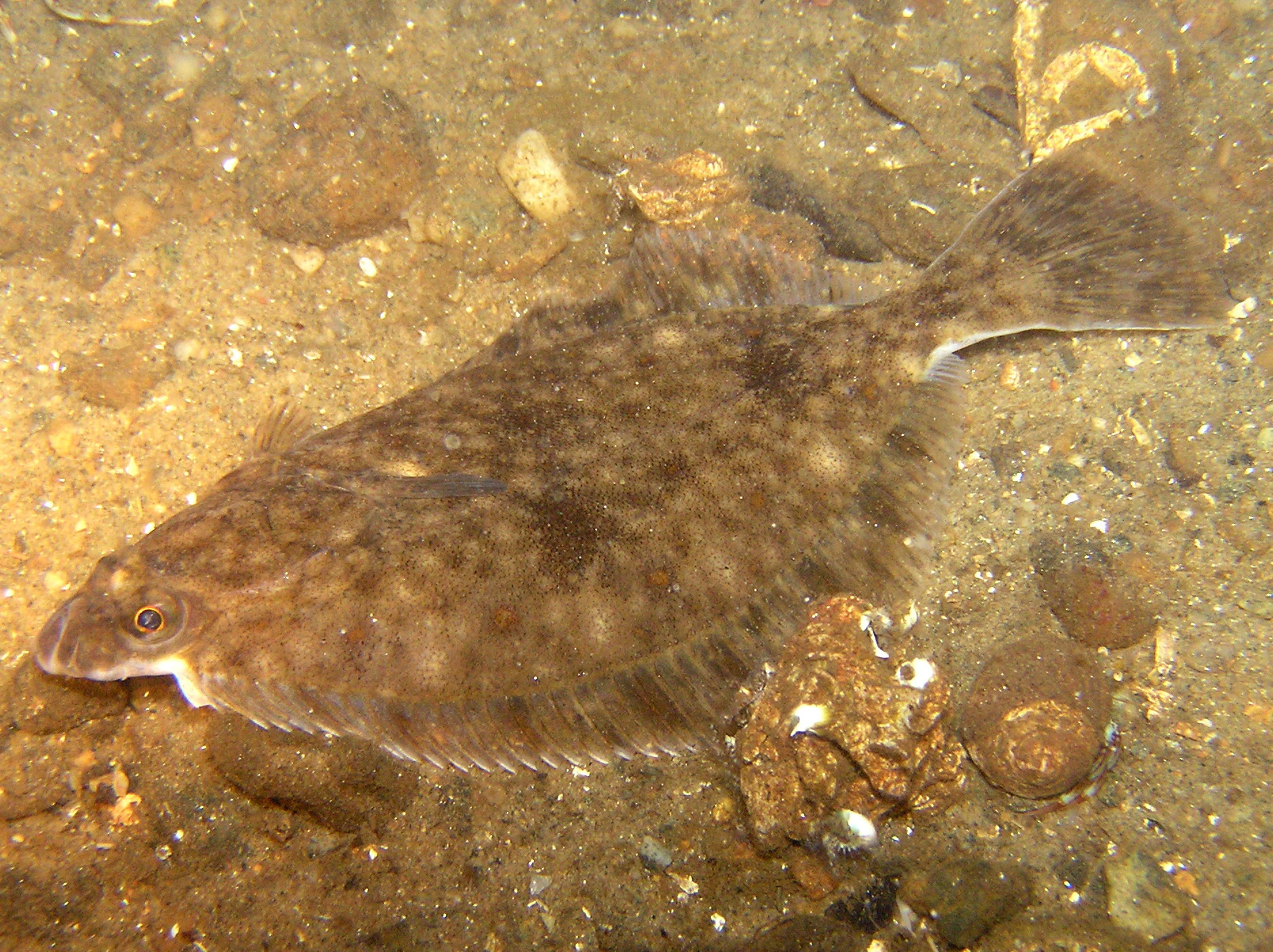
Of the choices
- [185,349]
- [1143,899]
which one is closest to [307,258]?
[185,349]

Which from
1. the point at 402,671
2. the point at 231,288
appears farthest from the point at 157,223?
the point at 402,671

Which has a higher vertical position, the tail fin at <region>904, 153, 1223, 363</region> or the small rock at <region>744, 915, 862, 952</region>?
the tail fin at <region>904, 153, 1223, 363</region>

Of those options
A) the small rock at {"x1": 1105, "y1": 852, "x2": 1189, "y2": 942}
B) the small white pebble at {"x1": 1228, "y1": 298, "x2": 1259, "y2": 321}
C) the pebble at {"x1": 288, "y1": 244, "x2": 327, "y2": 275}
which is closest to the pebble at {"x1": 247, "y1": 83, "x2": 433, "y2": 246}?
the pebble at {"x1": 288, "y1": 244, "x2": 327, "y2": 275}

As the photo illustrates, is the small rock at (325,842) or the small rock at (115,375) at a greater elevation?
the small rock at (115,375)

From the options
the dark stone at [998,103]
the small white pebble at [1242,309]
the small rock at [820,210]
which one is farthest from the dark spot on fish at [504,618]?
the dark stone at [998,103]

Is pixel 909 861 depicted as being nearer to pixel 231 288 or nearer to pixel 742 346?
pixel 742 346

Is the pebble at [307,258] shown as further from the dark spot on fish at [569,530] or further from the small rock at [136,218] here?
the dark spot on fish at [569,530]

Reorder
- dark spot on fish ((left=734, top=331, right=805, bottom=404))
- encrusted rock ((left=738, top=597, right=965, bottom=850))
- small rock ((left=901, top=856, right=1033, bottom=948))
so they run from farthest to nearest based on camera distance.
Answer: dark spot on fish ((left=734, top=331, right=805, bottom=404))
encrusted rock ((left=738, top=597, right=965, bottom=850))
small rock ((left=901, top=856, right=1033, bottom=948))

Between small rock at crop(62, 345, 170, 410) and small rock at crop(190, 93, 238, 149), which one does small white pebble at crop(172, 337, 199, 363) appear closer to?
small rock at crop(62, 345, 170, 410)
